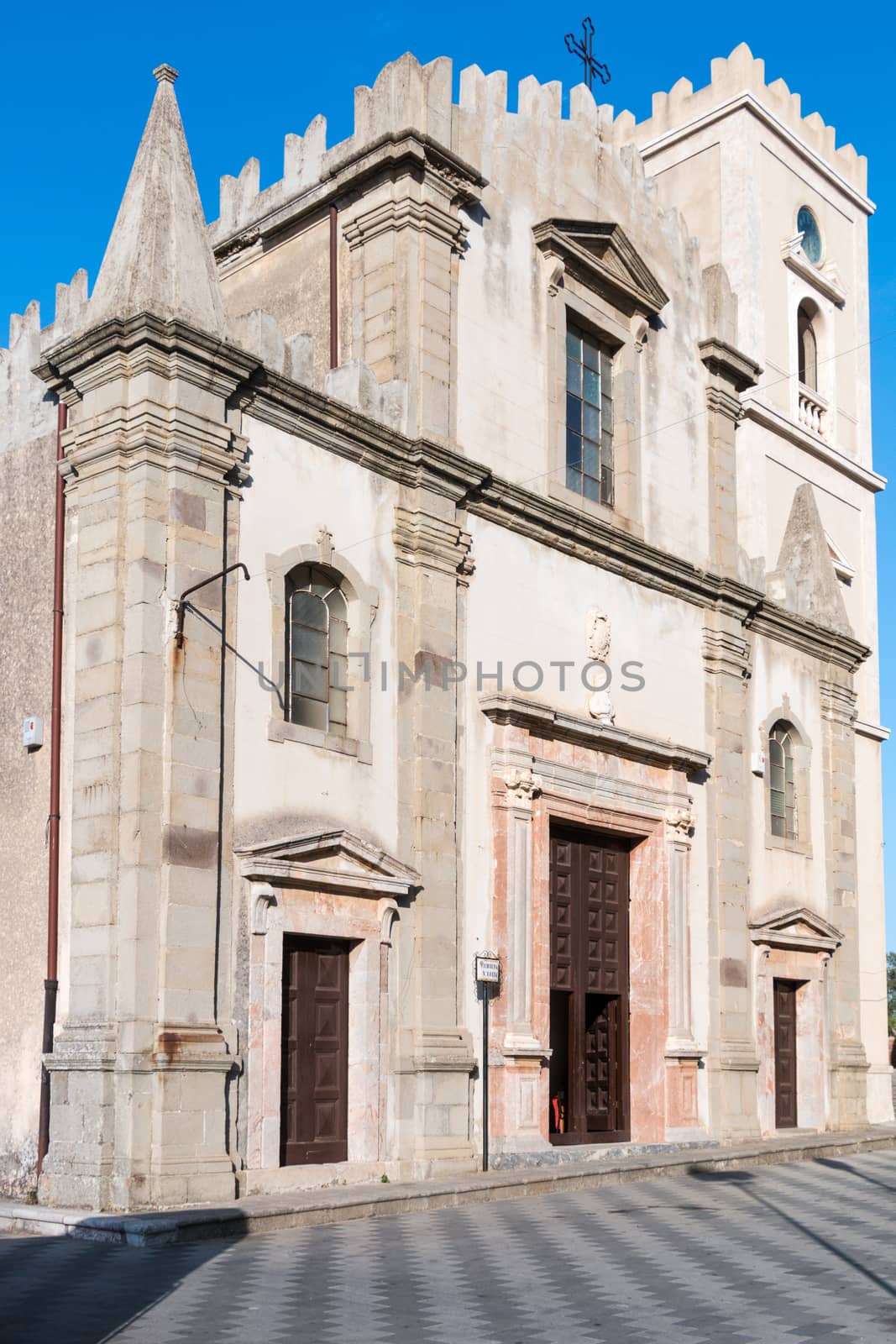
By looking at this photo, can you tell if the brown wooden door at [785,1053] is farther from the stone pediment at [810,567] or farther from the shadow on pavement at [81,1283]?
the shadow on pavement at [81,1283]

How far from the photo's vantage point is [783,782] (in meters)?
23.1

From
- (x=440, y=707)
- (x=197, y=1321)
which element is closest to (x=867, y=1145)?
(x=440, y=707)

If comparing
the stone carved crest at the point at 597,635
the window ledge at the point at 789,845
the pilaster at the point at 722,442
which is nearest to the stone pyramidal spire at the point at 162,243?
the stone carved crest at the point at 597,635

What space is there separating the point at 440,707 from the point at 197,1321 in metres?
8.49

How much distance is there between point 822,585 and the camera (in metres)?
24.6

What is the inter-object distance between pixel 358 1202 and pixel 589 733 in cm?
658

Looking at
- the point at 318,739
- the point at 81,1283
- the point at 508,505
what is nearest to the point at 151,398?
the point at 318,739

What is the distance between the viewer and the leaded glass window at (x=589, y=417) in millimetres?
19672

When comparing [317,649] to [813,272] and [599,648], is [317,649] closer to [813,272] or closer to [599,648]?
[599,648]

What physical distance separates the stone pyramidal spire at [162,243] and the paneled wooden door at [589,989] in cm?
733

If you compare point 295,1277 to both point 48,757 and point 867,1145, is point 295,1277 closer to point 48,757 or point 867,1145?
point 48,757

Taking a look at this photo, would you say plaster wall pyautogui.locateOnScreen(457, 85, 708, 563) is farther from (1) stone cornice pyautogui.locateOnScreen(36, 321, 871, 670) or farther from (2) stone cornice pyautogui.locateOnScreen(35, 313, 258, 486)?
(2) stone cornice pyautogui.locateOnScreen(35, 313, 258, 486)

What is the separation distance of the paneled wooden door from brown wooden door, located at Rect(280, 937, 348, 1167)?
3523 mm

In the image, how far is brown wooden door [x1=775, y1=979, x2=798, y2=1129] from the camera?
22.0 m
